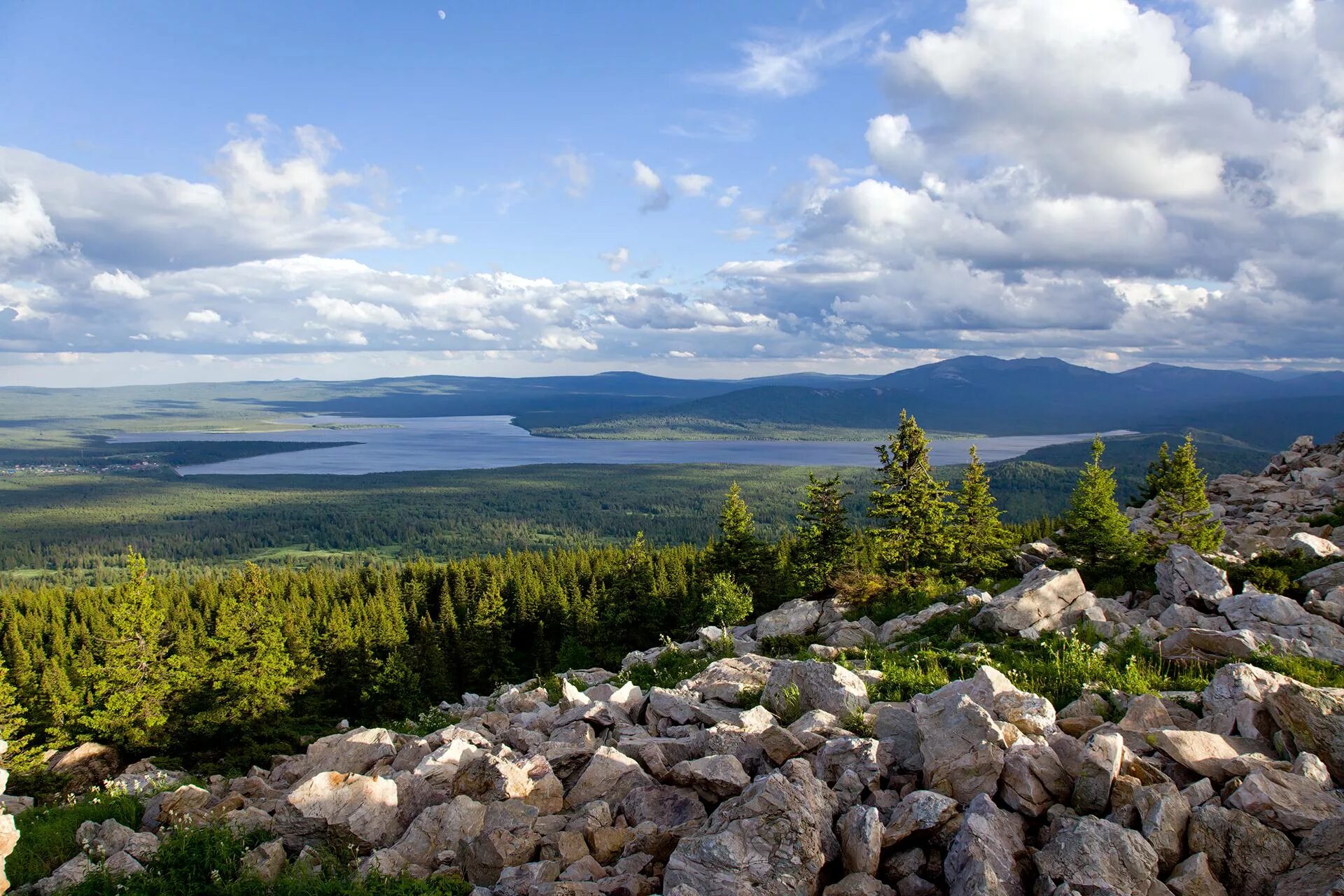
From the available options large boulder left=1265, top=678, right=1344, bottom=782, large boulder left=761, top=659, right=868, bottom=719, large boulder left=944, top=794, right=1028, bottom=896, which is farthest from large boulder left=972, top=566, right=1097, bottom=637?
large boulder left=944, top=794, right=1028, bottom=896

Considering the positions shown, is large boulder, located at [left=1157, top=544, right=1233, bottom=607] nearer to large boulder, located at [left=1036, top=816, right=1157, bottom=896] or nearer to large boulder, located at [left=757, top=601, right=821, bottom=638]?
large boulder, located at [left=757, top=601, right=821, bottom=638]

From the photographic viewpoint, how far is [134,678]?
36062 millimetres

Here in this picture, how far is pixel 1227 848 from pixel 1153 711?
3.36m

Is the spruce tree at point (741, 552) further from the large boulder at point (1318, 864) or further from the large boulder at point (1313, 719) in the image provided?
the large boulder at point (1318, 864)

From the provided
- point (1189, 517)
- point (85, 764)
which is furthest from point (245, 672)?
point (1189, 517)

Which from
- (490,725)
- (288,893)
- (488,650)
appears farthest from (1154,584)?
(488,650)

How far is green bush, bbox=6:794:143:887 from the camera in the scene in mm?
10664

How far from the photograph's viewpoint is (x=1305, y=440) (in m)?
48.8

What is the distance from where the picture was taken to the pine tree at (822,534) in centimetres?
4147

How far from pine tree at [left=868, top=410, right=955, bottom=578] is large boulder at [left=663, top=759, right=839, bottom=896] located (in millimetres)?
28368

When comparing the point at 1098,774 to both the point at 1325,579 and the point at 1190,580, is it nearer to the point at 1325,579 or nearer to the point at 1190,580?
the point at 1190,580

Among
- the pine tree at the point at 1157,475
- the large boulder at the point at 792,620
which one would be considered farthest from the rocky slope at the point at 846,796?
→ the pine tree at the point at 1157,475

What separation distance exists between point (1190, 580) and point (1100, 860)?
58.2ft

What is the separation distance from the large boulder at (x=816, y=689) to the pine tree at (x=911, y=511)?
22955 millimetres
